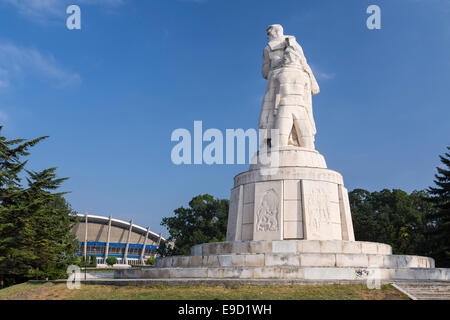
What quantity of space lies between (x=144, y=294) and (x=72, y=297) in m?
2.03

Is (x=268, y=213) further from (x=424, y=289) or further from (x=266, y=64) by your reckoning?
(x=266, y=64)

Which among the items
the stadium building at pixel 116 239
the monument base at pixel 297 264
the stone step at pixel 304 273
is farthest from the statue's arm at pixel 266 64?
the stadium building at pixel 116 239

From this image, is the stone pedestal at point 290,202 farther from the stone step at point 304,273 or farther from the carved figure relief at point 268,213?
the stone step at point 304,273

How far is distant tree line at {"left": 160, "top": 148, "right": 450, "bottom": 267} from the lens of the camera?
3847 cm

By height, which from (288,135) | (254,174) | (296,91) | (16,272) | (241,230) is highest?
(296,91)

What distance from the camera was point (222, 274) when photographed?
11406mm

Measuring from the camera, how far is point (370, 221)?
39031 millimetres

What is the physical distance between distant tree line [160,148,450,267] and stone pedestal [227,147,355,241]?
1946 centimetres

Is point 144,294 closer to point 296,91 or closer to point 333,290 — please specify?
point 333,290

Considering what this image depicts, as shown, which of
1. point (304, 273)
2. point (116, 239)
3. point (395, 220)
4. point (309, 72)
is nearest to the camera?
point (304, 273)

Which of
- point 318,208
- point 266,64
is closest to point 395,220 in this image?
point 266,64

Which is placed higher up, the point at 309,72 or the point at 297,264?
the point at 309,72

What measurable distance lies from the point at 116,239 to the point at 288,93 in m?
71.6

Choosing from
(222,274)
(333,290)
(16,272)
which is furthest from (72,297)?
(16,272)
